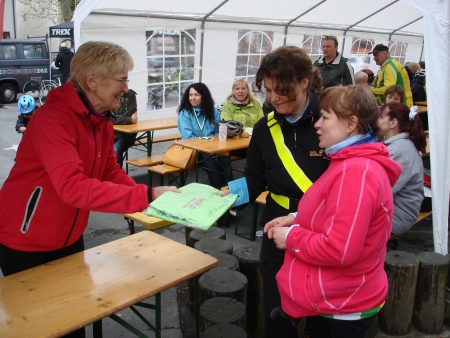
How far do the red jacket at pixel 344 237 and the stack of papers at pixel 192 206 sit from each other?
1.34 ft

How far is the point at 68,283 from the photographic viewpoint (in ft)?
6.64

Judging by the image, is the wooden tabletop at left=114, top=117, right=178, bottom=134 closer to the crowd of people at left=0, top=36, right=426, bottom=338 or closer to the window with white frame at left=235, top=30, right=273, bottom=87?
the window with white frame at left=235, top=30, right=273, bottom=87

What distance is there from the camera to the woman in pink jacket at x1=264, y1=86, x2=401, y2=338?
1557mm

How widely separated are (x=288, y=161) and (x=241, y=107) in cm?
451

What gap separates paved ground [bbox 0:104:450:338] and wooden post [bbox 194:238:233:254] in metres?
0.57

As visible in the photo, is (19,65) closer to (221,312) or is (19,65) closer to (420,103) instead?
(420,103)

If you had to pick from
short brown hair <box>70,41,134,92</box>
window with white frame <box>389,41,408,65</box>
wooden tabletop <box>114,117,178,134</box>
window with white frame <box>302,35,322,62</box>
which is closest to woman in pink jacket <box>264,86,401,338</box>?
short brown hair <box>70,41,134,92</box>

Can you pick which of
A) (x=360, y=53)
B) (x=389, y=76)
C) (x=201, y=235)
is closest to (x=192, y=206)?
(x=201, y=235)

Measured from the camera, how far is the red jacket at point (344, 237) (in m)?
1.55

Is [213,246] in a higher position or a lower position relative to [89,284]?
lower

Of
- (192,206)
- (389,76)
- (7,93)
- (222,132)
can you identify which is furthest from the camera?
(7,93)

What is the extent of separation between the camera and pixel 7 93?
14.7 m

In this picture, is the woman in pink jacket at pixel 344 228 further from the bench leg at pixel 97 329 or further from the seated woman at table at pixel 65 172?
the bench leg at pixel 97 329

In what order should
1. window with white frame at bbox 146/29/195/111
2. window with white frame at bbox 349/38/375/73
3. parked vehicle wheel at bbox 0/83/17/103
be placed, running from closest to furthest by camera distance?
window with white frame at bbox 146/29/195/111 < window with white frame at bbox 349/38/375/73 < parked vehicle wheel at bbox 0/83/17/103
